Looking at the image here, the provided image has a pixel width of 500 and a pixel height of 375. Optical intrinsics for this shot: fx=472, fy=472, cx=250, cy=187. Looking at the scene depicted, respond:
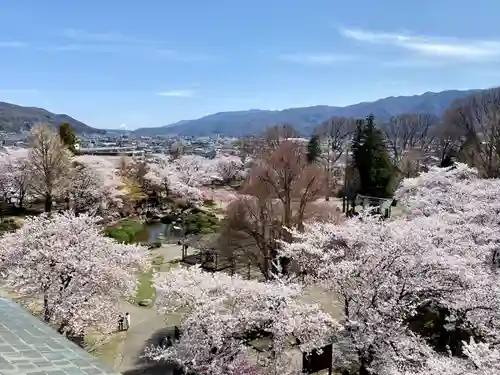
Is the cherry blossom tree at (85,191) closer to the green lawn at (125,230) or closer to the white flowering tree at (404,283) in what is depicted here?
the green lawn at (125,230)

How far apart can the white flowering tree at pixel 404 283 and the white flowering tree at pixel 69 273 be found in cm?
510

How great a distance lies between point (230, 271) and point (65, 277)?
9124 millimetres

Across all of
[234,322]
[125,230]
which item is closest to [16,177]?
[125,230]

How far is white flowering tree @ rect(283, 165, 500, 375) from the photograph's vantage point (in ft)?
31.8

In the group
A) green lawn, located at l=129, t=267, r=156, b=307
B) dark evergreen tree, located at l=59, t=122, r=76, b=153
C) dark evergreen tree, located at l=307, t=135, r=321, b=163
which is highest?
dark evergreen tree, located at l=59, t=122, r=76, b=153

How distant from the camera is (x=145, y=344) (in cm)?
1410

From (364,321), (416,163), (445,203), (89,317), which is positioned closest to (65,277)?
(89,317)

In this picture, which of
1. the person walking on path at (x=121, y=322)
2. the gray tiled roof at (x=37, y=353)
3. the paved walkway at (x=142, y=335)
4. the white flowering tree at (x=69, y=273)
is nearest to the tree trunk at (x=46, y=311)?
the white flowering tree at (x=69, y=273)

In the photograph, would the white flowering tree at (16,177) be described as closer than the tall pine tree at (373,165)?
Yes

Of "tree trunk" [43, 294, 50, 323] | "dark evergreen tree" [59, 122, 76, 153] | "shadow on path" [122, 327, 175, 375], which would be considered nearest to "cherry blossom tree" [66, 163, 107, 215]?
"dark evergreen tree" [59, 122, 76, 153]

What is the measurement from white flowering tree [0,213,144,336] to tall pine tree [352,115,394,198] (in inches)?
1124

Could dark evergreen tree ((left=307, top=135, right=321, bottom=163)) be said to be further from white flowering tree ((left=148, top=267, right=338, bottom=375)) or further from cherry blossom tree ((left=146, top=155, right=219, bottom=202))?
white flowering tree ((left=148, top=267, right=338, bottom=375))

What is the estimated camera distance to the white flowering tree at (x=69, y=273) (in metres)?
12.2

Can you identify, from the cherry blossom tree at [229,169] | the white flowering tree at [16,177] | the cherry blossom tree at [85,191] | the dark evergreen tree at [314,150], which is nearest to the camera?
the cherry blossom tree at [85,191]
